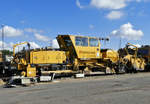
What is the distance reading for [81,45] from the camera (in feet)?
52.3

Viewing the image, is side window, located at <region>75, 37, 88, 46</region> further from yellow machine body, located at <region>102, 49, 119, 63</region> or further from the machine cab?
yellow machine body, located at <region>102, 49, 119, 63</region>

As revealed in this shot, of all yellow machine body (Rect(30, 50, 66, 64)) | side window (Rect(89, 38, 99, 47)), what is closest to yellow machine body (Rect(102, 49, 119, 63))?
side window (Rect(89, 38, 99, 47))

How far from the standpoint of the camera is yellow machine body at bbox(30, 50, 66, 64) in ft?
46.9

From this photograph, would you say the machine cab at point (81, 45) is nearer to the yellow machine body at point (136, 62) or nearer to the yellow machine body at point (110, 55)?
the yellow machine body at point (110, 55)

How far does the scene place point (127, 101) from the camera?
6.54 m

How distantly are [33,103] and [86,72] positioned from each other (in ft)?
32.9

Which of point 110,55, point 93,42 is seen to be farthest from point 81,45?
point 110,55

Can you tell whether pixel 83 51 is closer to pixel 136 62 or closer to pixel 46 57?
pixel 46 57

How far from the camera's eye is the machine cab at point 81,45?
613 inches

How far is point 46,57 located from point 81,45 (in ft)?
11.2

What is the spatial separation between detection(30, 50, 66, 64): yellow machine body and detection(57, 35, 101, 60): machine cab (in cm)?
122

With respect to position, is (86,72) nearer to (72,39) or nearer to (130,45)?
(72,39)

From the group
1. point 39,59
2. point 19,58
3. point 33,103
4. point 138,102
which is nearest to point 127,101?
point 138,102

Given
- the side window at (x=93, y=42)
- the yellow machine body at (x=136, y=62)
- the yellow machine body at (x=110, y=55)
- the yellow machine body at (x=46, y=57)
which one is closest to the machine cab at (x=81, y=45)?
the side window at (x=93, y=42)
